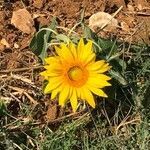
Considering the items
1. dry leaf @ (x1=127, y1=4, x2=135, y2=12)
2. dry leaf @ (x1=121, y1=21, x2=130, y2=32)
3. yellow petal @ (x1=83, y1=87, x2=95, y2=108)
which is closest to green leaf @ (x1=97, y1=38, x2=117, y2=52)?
yellow petal @ (x1=83, y1=87, x2=95, y2=108)

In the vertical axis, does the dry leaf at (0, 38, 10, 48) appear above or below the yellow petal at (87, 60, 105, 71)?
above

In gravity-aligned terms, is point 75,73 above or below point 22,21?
below

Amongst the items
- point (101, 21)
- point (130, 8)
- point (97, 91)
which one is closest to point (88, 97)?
point (97, 91)

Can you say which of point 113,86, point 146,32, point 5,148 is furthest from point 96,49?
point 5,148

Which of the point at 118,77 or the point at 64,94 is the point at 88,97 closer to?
the point at 64,94

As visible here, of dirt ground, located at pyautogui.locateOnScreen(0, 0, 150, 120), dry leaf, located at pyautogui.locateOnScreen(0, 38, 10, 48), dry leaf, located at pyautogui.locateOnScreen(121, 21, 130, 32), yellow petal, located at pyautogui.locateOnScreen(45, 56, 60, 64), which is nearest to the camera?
yellow petal, located at pyautogui.locateOnScreen(45, 56, 60, 64)

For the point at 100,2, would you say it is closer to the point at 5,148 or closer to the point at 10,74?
the point at 10,74

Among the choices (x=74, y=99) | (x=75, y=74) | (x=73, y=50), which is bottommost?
(x=74, y=99)

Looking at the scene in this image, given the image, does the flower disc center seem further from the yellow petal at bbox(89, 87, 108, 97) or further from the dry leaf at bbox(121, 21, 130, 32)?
the dry leaf at bbox(121, 21, 130, 32)
